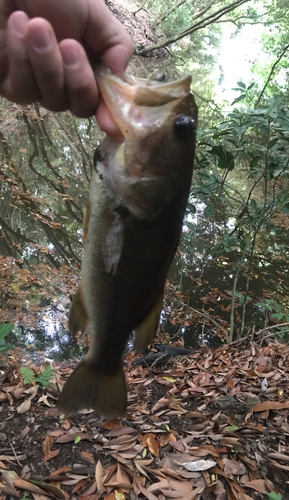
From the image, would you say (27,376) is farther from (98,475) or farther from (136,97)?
(136,97)

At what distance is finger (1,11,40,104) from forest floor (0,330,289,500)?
7.51 feet

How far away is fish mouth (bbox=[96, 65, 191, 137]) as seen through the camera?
132 cm

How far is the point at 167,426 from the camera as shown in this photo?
3.06 meters

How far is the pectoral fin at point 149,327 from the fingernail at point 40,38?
3.36 feet

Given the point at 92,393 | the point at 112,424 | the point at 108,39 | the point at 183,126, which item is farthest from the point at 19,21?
the point at 112,424

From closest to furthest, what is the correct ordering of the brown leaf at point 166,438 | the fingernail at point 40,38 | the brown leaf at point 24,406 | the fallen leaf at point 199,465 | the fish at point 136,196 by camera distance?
the fingernail at point 40,38, the fish at point 136,196, the fallen leaf at point 199,465, the brown leaf at point 166,438, the brown leaf at point 24,406

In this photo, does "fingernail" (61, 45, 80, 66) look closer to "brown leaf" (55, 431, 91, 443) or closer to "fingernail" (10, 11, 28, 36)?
"fingernail" (10, 11, 28, 36)

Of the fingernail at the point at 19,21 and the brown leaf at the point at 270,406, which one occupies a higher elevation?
the fingernail at the point at 19,21

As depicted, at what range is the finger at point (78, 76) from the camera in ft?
4.38

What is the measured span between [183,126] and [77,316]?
2.92 feet

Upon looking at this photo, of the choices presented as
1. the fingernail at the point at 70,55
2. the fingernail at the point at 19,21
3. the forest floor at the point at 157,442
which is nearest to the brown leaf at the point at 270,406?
the forest floor at the point at 157,442

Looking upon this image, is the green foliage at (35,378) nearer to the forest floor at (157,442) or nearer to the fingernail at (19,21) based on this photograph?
the forest floor at (157,442)

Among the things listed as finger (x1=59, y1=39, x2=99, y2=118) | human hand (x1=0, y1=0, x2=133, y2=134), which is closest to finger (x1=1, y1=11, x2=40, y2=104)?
human hand (x1=0, y1=0, x2=133, y2=134)

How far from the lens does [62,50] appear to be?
1333 millimetres
